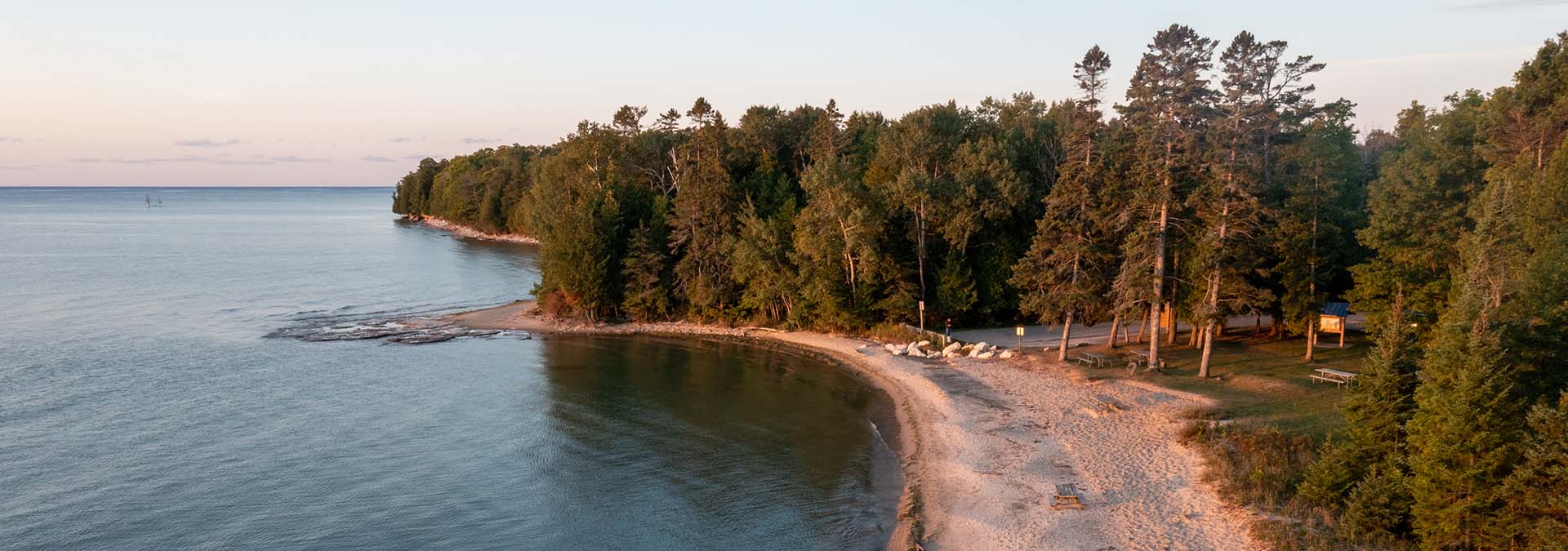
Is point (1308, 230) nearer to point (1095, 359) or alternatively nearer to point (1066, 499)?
point (1095, 359)

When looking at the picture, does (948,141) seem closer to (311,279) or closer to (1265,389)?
(1265,389)

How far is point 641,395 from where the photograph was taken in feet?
140

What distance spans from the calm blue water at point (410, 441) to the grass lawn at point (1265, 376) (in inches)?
557

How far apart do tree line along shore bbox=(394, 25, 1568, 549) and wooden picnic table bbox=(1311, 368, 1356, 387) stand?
130 inches

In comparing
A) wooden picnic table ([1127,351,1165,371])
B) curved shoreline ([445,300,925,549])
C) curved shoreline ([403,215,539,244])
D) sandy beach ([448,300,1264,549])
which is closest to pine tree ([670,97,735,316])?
curved shoreline ([445,300,925,549])

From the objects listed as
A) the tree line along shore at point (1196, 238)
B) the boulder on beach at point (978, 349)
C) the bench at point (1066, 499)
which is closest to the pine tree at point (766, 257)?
the tree line along shore at point (1196, 238)

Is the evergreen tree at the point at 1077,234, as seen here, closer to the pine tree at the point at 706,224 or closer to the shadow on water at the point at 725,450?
the shadow on water at the point at 725,450

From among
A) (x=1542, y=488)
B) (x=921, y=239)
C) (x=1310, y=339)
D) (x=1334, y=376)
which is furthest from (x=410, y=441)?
(x=1310, y=339)

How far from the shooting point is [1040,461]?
96.8ft

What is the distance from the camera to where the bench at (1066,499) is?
1000 inches

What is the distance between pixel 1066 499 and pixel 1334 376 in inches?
708

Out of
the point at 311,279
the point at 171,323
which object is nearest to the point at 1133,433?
the point at 171,323

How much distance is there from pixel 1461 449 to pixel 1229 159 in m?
17.5

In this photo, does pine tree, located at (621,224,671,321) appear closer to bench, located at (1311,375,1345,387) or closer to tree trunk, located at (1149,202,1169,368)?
tree trunk, located at (1149,202,1169,368)
